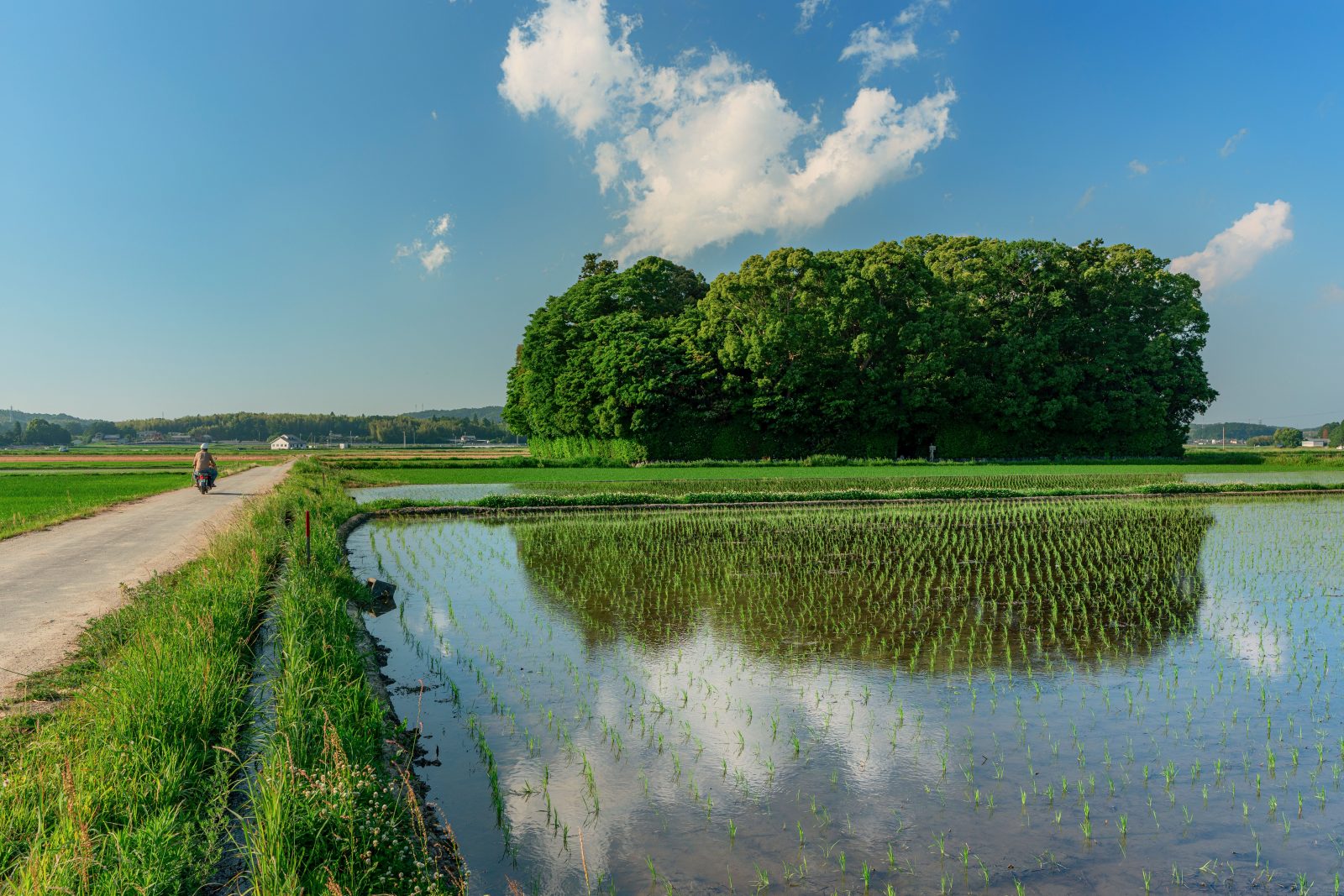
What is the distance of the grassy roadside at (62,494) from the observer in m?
18.6

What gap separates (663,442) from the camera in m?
53.1

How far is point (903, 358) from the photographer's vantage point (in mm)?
53438

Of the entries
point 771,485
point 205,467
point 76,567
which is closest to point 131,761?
point 76,567

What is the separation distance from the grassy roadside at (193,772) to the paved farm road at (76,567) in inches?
21.3

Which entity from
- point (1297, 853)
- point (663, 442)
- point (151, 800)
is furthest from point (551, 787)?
point (663, 442)

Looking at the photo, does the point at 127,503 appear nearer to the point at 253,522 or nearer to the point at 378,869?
the point at 253,522

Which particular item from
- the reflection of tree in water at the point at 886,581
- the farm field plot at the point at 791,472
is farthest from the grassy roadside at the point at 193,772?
the farm field plot at the point at 791,472

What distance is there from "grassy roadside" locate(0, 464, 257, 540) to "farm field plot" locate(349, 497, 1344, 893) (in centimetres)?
1085

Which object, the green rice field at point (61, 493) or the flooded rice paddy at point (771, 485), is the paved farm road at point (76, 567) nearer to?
the green rice field at point (61, 493)

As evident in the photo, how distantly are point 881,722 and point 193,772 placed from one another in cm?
489

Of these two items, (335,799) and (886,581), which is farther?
(886,581)

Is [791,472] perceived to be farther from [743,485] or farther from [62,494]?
[62,494]

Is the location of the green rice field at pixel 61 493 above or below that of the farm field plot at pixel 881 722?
above

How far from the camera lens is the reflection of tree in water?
916 centimetres
